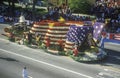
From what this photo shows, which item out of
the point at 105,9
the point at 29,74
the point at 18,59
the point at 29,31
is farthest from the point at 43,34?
the point at 105,9

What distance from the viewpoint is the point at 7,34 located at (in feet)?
119

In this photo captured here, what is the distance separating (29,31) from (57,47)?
16.2 ft

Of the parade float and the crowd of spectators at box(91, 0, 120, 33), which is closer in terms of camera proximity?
the parade float

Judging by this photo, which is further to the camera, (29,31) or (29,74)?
(29,31)

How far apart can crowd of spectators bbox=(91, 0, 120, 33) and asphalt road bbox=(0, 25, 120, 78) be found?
12.0m

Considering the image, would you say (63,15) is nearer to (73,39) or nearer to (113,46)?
(113,46)

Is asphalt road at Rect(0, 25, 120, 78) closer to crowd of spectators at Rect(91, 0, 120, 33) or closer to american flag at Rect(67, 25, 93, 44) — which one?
american flag at Rect(67, 25, 93, 44)

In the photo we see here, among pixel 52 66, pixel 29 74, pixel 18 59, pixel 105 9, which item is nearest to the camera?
pixel 29 74

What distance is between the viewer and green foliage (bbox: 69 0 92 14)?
51.1 m

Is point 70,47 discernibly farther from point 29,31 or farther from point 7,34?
point 7,34

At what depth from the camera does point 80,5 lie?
52.4 metres

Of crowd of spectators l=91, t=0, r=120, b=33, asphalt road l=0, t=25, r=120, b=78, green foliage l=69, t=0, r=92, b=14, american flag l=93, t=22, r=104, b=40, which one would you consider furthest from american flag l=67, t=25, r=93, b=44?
green foliage l=69, t=0, r=92, b=14

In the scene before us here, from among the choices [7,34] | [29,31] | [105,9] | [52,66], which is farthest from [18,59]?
[105,9]

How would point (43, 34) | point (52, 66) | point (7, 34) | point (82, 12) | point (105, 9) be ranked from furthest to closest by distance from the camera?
point (82, 12), point (105, 9), point (7, 34), point (43, 34), point (52, 66)
